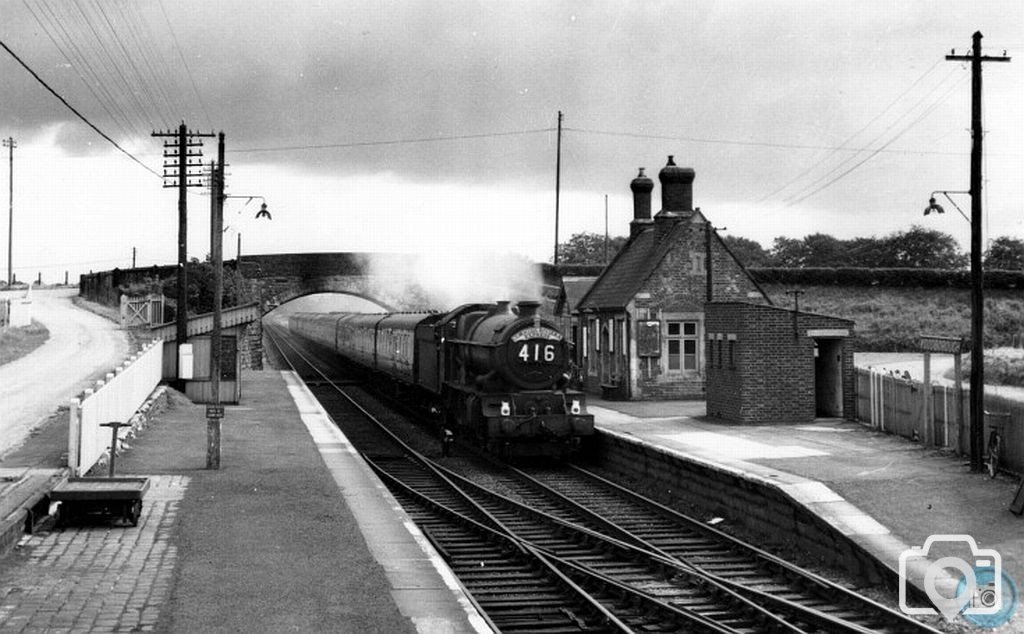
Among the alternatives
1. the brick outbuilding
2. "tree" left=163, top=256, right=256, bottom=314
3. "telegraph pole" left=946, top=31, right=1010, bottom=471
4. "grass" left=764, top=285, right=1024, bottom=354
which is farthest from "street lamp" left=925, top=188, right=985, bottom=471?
"tree" left=163, top=256, right=256, bottom=314

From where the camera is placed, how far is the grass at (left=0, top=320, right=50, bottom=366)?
103 feet

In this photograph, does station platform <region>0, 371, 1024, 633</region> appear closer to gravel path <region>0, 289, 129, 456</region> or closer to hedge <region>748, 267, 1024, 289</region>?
gravel path <region>0, 289, 129, 456</region>

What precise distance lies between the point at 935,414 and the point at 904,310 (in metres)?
35.4

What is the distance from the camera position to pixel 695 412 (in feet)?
78.0

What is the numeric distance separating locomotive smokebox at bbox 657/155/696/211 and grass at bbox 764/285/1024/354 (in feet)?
65.6

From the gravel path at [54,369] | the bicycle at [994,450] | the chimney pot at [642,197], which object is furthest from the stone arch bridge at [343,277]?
the bicycle at [994,450]

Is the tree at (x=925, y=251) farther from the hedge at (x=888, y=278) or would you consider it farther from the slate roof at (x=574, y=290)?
the slate roof at (x=574, y=290)

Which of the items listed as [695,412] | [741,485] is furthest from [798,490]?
[695,412]

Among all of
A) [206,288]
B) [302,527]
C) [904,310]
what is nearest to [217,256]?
[302,527]

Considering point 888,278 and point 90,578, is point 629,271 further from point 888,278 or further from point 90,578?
point 888,278

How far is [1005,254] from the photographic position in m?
77.7

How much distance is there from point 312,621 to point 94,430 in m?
7.31

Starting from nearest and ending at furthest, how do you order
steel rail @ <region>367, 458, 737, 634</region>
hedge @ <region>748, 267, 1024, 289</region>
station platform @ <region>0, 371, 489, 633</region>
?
station platform @ <region>0, 371, 489, 633</region>
steel rail @ <region>367, 458, 737, 634</region>
hedge @ <region>748, 267, 1024, 289</region>

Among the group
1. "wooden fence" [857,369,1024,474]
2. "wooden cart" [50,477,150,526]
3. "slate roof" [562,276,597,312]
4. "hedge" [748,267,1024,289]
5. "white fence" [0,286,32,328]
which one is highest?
"hedge" [748,267,1024,289]
